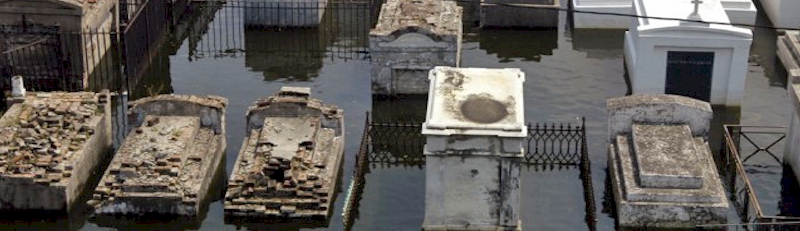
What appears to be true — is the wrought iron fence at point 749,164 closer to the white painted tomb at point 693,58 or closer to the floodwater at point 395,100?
the floodwater at point 395,100

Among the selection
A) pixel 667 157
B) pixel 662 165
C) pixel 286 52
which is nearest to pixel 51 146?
pixel 286 52

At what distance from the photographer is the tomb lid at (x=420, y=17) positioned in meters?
35.1

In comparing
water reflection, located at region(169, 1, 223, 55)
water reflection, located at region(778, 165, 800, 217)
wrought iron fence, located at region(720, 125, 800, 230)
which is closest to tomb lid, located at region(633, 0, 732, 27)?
wrought iron fence, located at region(720, 125, 800, 230)

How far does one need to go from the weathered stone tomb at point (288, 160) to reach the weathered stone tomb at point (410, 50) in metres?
3.90

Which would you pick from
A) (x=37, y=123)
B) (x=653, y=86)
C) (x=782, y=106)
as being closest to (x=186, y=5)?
(x=37, y=123)

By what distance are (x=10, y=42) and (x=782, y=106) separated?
2077cm

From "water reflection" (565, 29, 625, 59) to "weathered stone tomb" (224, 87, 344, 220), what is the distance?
11.6 meters

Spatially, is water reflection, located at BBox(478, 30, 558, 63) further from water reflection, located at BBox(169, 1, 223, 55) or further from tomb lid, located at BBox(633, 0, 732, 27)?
water reflection, located at BBox(169, 1, 223, 55)

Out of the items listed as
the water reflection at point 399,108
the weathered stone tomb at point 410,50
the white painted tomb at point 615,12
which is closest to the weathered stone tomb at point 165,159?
the water reflection at point 399,108

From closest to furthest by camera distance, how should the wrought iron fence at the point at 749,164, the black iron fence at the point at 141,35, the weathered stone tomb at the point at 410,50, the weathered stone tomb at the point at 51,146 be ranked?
the wrought iron fence at the point at 749,164
the weathered stone tomb at the point at 51,146
the weathered stone tomb at the point at 410,50
the black iron fence at the point at 141,35

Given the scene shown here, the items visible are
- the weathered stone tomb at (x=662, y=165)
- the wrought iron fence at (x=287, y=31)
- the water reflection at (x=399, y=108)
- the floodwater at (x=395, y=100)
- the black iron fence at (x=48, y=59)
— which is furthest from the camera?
the wrought iron fence at (x=287, y=31)

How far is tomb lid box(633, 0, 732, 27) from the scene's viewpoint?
35.1m

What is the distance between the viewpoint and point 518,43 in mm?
41406

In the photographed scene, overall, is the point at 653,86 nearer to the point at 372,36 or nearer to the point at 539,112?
the point at 539,112
